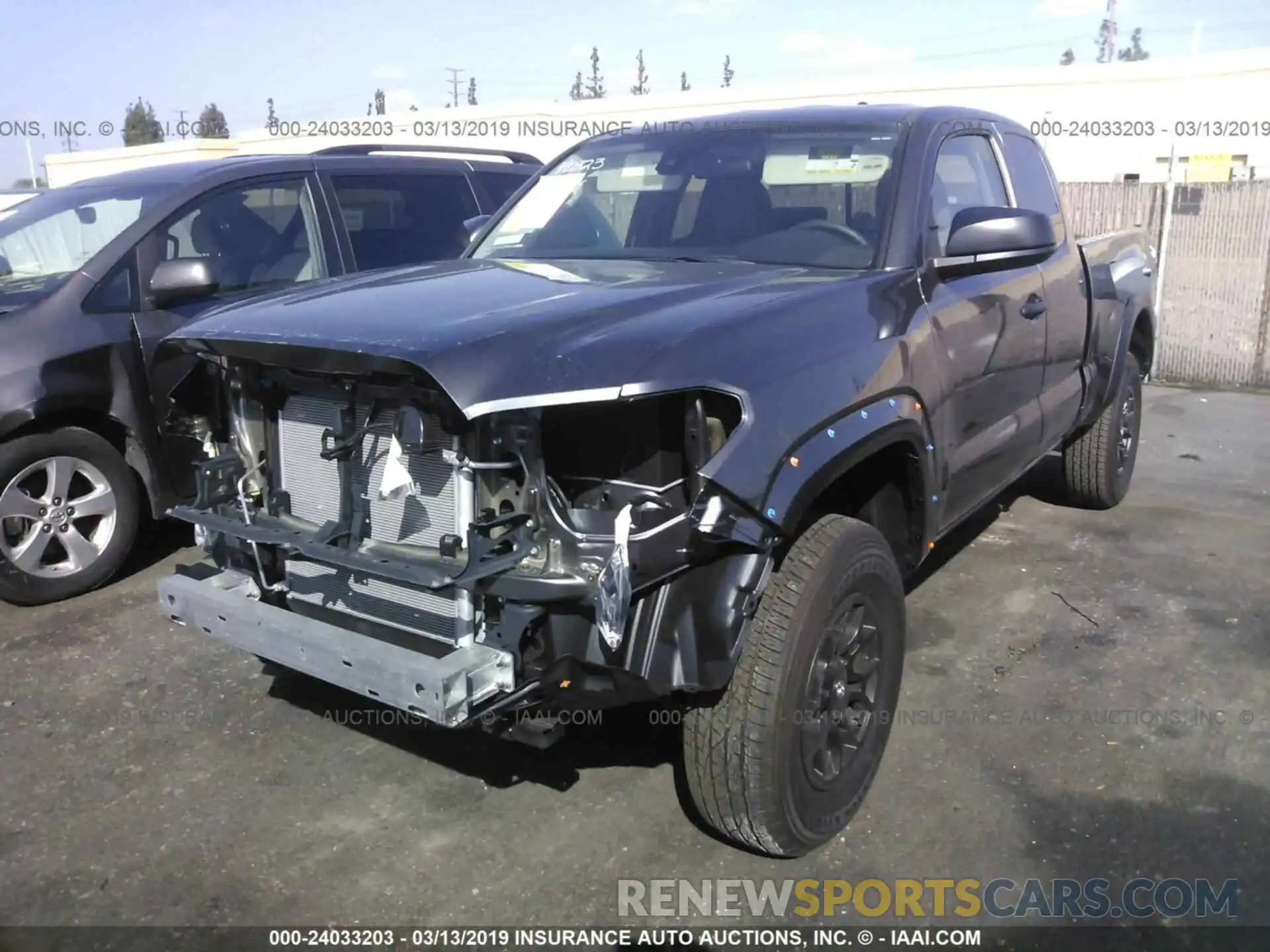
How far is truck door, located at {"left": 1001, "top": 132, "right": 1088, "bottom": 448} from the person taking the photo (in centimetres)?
456

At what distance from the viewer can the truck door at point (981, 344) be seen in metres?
3.56

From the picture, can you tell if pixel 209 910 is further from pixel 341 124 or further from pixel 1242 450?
pixel 341 124

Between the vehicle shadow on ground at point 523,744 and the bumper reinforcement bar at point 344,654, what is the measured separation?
79cm

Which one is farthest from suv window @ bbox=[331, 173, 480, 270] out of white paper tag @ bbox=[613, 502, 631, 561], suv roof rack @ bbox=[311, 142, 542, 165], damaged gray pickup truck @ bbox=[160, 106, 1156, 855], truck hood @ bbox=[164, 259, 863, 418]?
white paper tag @ bbox=[613, 502, 631, 561]

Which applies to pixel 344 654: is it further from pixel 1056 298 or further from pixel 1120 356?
pixel 1120 356

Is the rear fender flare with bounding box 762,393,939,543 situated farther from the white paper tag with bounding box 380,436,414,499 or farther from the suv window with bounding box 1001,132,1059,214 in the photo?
Result: the suv window with bounding box 1001,132,1059,214

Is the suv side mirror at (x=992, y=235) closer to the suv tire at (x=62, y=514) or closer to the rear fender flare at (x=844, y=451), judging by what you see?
the rear fender flare at (x=844, y=451)

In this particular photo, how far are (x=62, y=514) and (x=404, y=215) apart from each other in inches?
93.9

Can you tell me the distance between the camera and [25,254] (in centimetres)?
533

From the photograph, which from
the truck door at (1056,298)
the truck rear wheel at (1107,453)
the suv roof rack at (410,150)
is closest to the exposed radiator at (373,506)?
the truck door at (1056,298)

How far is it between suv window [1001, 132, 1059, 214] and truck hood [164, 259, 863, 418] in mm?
1732

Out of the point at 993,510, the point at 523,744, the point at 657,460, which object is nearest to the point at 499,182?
the point at 993,510

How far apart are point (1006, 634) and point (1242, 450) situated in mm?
4381

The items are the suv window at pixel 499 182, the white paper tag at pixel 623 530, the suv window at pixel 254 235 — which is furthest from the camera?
the suv window at pixel 499 182
